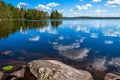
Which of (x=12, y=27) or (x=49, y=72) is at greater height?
(x=49, y=72)

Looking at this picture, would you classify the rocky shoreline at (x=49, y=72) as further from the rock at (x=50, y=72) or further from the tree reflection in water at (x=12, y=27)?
the tree reflection in water at (x=12, y=27)

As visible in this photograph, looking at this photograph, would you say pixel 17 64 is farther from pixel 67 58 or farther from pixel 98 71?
pixel 98 71

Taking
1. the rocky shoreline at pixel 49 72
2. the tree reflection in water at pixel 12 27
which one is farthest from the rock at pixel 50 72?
the tree reflection in water at pixel 12 27

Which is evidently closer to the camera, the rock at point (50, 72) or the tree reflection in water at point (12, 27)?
the rock at point (50, 72)

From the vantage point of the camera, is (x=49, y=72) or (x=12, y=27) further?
(x=12, y=27)

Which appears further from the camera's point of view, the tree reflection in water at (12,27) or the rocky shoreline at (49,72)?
the tree reflection in water at (12,27)

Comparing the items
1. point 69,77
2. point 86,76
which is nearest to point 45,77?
point 69,77

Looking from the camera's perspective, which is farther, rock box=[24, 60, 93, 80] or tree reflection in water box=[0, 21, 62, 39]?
tree reflection in water box=[0, 21, 62, 39]

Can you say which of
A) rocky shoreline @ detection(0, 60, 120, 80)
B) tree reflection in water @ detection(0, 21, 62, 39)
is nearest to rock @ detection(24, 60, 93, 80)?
rocky shoreline @ detection(0, 60, 120, 80)

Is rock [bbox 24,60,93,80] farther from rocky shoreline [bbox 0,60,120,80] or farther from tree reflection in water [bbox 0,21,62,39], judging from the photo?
tree reflection in water [bbox 0,21,62,39]

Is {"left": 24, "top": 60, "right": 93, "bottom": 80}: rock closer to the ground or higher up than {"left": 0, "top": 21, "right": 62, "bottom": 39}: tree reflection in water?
higher up

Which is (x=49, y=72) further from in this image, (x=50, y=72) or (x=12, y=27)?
(x=12, y=27)

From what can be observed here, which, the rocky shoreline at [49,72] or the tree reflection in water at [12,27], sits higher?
the rocky shoreline at [49,72]

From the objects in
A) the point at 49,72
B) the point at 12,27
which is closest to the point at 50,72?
the point at 49,72
